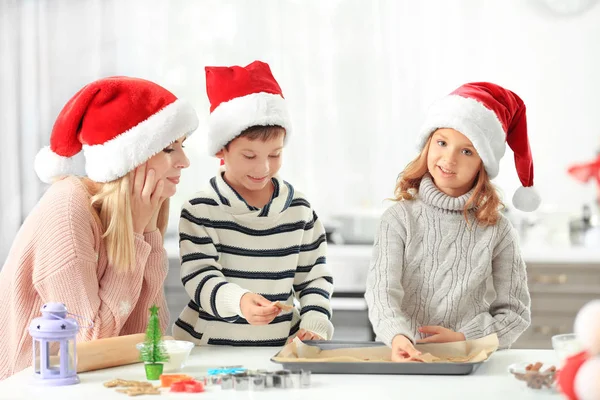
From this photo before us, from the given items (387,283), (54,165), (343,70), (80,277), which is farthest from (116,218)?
(343,70)

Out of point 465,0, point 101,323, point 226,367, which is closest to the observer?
point 226,367

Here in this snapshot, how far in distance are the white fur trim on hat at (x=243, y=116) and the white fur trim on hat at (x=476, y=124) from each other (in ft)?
1.35

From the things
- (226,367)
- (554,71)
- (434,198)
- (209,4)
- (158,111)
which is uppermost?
(209,4)

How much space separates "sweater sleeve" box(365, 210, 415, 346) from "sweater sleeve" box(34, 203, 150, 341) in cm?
56

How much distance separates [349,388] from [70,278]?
68 centimetres

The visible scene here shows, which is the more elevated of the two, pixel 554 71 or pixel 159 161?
pixel 554 71

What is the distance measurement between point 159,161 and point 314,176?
240 centimetres

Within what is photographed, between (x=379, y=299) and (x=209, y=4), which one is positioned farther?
(x=209, y=4)

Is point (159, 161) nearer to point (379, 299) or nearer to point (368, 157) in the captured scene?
point (379, 299)

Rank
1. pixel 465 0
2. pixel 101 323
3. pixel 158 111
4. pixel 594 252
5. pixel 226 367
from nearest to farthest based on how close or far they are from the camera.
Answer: pixel 226 367, pixel 101 323, pixel 158 111, pixel 594 252, pixel 465 0

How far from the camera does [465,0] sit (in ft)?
14.0

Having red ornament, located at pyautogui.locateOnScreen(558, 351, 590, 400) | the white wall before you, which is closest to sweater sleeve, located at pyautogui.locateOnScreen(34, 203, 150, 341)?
red ornament, located at pyautogui.locateOnScreen(558, 351, 590, 400)

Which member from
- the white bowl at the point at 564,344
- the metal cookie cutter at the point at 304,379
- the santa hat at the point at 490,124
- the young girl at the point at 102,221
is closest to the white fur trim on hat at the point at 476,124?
the santa hat at the point at 490,124

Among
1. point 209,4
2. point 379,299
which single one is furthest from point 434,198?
point 209,4
